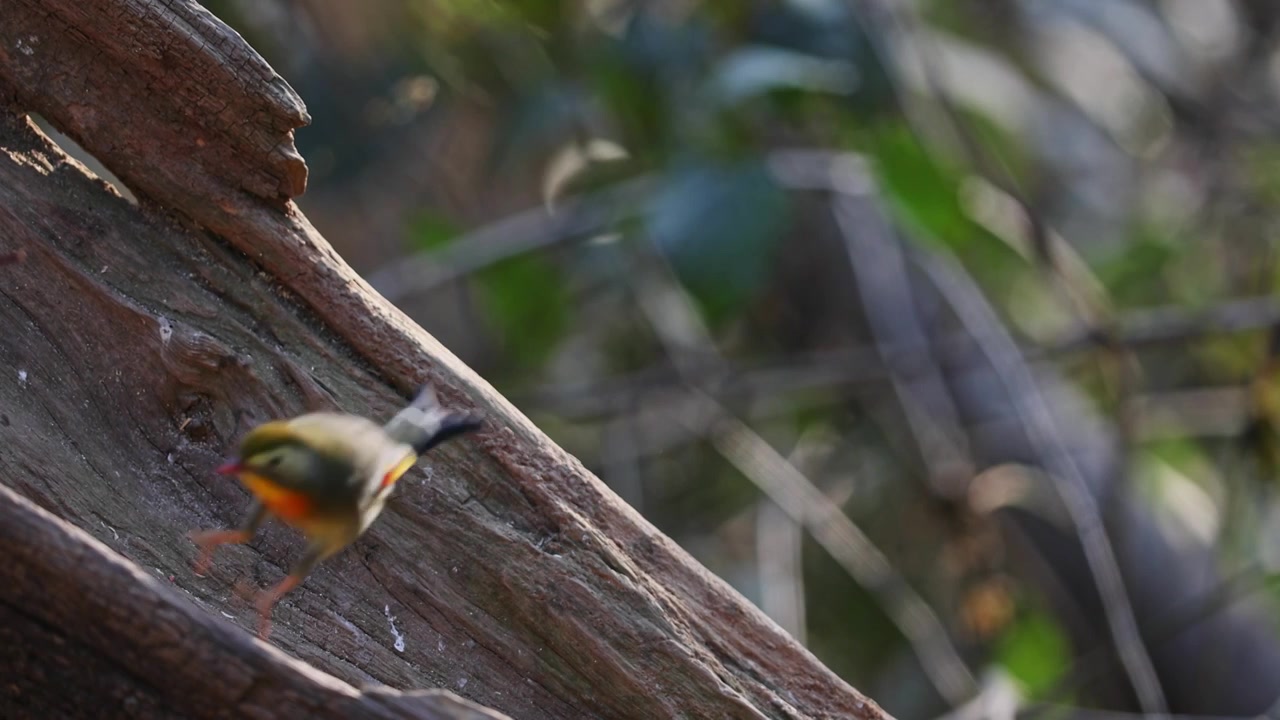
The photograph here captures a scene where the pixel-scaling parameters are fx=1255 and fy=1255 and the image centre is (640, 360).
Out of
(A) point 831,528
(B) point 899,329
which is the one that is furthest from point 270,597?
(B) point 899,329

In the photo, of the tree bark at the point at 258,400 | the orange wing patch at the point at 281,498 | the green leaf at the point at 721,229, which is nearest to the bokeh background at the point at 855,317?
the green leaf at the point at 721,229

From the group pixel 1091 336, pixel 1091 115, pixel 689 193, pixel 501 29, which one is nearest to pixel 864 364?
pixel 1091 336

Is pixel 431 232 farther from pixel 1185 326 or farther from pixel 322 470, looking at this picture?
pixel 322 470

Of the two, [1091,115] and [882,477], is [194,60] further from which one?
[1091,115]

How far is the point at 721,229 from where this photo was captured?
7.63 feet

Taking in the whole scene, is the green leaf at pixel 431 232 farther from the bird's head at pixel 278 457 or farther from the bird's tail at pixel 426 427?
the bird's head at pixel 278 457

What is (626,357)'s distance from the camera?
3650mm

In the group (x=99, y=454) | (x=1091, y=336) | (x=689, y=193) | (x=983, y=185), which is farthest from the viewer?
(x=983, y=185)

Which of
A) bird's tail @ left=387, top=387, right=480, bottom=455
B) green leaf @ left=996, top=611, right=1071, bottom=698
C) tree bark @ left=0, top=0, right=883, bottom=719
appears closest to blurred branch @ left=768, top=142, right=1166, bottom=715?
green leaf @ left=996, top=611, right=1071, bottom=698

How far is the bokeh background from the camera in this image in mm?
2543

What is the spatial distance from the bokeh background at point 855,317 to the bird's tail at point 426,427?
4.11ft

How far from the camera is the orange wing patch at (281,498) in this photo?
929 mm

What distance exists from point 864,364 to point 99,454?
2067mm

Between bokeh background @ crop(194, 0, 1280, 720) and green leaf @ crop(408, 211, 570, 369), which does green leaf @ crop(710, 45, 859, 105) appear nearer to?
bokeh background @ crop(194, 0, 1280, 720)
